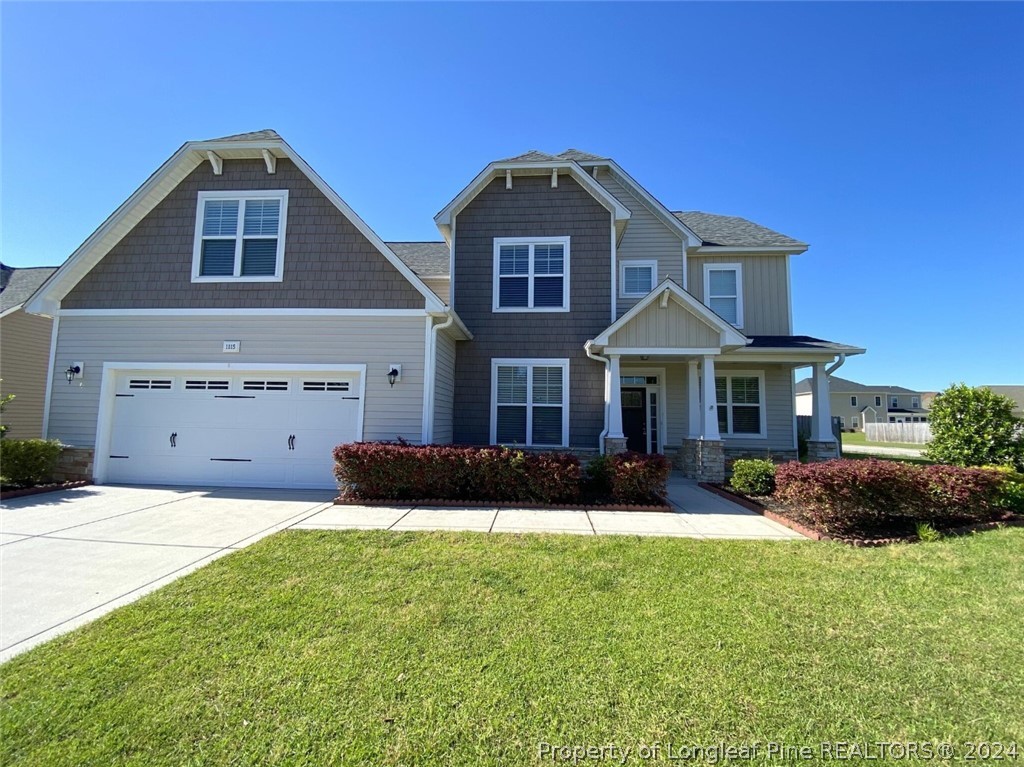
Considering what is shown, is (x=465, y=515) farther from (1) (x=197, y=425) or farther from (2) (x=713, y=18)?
(2) (x=713, y=18)

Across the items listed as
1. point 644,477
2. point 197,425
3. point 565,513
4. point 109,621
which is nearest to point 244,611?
point 109,621

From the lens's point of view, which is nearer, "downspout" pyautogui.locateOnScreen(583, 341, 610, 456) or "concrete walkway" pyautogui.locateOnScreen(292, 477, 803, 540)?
"concrete walkway" pyautogui.locateOnScreen(292, 477, 803, 540)

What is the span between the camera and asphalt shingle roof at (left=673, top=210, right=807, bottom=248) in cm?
1252

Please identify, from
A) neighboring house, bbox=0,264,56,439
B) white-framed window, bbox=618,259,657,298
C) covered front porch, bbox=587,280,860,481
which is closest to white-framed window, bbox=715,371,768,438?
covered front porch, bbox=587,280,860,481

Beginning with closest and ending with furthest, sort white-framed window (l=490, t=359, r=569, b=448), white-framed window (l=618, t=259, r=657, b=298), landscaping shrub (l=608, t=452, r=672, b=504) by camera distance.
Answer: landscaping shrub (l=608, t=452, r=672, b=504) < white-framed window (l=490, t=359, r=569, b=448) < white-framed window (l=618, t=259, r=657, b=298)

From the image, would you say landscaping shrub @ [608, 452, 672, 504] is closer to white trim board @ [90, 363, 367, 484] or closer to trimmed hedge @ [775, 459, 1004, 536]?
trimmed hedge @ [775, 459, 1004, 536]

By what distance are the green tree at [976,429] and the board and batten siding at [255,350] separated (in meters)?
11.2

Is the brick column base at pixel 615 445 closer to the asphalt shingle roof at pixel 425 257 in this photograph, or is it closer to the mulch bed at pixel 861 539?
the mulch bed at pixel 861 539

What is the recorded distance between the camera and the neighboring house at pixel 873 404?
186 feet

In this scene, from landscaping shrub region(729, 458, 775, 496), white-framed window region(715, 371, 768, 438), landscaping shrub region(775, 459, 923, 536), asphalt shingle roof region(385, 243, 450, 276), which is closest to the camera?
landscaping shrub region(775, 459, 923, 536)

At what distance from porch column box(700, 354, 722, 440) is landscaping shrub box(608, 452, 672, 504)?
2.69 meters

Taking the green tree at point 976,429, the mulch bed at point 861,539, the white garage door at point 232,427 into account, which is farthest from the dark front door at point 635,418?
the white garage door at point 232,427

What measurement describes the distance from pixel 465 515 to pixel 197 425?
6.19 m

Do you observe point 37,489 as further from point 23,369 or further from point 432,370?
point 23,369
